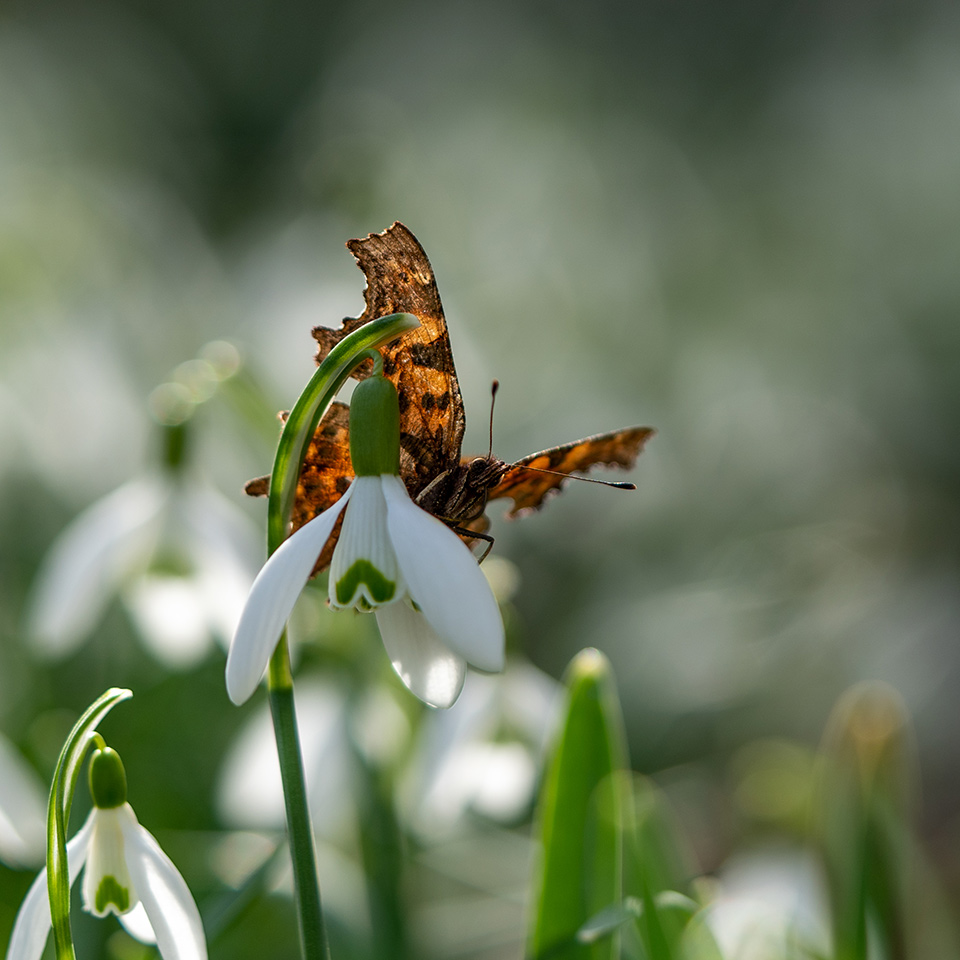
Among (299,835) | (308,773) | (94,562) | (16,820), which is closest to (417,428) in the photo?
(299,835)

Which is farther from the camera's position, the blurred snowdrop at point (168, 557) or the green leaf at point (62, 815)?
the blurred snowdrop at point (168, 557)

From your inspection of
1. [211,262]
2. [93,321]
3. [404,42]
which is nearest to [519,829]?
[93,321]

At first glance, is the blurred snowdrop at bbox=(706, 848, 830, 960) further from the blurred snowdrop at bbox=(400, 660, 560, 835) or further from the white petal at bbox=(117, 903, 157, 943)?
the white petal at bbox=(117, 903, 157, 943)

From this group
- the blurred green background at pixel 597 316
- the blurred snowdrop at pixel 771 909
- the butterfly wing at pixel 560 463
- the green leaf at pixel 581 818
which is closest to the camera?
the butterfly wing at pixel 560 463

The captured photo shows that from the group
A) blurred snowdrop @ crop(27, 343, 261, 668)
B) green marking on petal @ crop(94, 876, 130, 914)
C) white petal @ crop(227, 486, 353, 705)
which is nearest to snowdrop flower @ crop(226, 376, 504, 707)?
white petal @ crop(227, 486, 353, 705)

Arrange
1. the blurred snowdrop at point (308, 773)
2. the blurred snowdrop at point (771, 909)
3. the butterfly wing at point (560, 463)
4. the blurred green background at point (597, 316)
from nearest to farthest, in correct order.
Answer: the butterfly wing at point (560, 463), the blurred snowdrop at point (771, 909), the blurred snowdrop at point (308, 773), the blurred green background at point (597, 316)

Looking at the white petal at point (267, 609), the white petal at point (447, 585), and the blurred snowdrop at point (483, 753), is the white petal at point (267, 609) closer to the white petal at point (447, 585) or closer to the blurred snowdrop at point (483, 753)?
the white petal at point (447, 585)

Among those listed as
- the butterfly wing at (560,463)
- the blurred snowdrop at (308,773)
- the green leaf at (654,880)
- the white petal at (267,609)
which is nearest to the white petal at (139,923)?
the white petal at (267,609)
